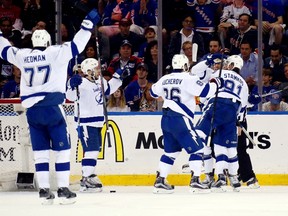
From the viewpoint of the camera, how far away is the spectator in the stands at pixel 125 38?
13.8 m

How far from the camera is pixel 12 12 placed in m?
14.1

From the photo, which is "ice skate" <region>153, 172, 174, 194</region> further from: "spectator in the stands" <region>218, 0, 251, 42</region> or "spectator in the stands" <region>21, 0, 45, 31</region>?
"spectator in the stands" <region>21, 0, 45, 31</region>

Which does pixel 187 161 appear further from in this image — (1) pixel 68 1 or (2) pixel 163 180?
(1) pixel 68 1

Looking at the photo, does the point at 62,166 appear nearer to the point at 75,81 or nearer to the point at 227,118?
the point at 75,81

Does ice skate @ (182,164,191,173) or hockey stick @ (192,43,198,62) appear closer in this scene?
ice skate @ (182,164,191,173)

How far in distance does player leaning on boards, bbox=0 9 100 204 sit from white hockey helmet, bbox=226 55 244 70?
2299 millimetres

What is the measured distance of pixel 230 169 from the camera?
12.1 meters

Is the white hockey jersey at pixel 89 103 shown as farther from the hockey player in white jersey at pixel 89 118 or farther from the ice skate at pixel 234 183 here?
the ice skate at pixel 234 183

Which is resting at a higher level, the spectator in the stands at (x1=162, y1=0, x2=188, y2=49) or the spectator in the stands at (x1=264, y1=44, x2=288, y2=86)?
the spectator in the stands at (x1=162, y1=0, x2=188, y2=49)

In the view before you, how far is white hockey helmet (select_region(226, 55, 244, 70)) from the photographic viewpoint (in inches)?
477

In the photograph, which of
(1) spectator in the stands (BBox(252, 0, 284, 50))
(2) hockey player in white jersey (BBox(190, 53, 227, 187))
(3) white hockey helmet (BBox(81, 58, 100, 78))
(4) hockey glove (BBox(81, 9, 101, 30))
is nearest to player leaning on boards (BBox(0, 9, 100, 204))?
(4) hockey glove (BBox(81, 9, 101, 30))

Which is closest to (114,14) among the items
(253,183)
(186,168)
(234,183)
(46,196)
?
(186,168)

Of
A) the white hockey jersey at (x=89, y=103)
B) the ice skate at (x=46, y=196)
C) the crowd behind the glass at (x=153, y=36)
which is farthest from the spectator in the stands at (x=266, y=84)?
the ice skate at (x=46, y=196)

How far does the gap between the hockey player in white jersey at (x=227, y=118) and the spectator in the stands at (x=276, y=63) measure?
1.13m
